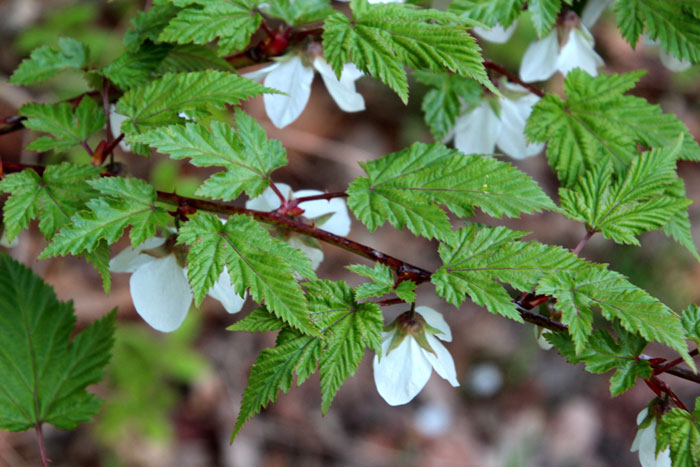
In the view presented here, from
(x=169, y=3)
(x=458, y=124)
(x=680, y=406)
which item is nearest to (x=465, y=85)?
(x=458, y=124)

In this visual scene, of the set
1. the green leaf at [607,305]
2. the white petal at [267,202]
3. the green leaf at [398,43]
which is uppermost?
the green leaf at [398,43]

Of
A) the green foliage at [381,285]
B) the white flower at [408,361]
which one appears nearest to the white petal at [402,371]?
the white flower at [408,361]

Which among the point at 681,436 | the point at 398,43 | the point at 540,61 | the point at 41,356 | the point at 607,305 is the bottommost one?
the point at 41,356

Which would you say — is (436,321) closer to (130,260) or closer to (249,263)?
(249,263)

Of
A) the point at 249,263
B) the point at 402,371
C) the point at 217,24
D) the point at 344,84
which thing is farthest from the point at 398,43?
the point at 402,371

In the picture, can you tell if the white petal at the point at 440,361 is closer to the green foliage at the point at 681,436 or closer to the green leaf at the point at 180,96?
the green foliage at the point at 681,436

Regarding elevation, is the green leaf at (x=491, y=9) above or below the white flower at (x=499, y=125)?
above
